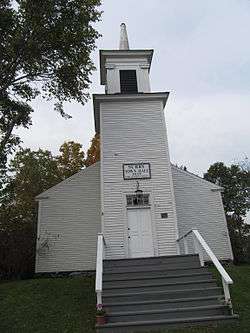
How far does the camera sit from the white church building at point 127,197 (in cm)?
1433

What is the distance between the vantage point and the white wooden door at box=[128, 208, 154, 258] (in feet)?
46.3

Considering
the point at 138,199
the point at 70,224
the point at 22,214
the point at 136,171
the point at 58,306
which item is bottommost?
the point at 58,306

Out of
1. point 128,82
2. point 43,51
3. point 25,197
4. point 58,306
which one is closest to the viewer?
point 58,306

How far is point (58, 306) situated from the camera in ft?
32.7

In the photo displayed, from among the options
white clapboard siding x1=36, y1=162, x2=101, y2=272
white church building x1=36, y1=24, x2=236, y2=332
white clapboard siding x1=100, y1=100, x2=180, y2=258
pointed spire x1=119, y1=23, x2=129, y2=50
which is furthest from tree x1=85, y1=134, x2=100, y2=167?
white clapboard siding x1=100, y1=100, x2=180, y2=258

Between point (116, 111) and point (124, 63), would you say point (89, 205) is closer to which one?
point (116, 111)

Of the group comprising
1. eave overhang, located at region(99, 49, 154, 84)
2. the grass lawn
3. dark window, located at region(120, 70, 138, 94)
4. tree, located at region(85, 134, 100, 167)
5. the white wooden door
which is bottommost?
the grass lawn

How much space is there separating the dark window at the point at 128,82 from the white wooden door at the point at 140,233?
542cm

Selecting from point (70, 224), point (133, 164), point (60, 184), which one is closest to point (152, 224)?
Result: point (133, 164)

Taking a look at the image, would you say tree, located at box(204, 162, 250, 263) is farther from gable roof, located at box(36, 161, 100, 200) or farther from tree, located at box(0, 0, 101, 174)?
tree, located at box(0, 0, 101, 174)

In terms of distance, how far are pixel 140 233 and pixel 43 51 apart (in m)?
7.42

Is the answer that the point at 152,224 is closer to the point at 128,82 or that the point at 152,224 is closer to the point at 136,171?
the point at 136,171

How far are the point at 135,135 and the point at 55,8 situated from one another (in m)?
5.61

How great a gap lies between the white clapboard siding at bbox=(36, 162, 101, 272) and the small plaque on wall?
3.08 meters
